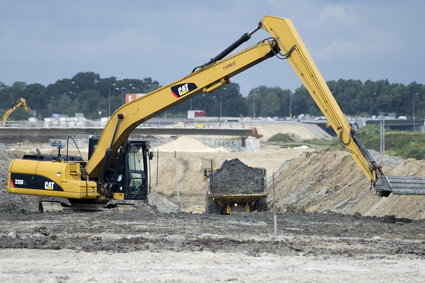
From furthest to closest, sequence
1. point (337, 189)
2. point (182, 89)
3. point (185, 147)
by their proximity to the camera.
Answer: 1. point (185, 147)
2. point (337, 189)
3. point (182, 89)

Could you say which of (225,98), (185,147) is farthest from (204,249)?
(225,98)

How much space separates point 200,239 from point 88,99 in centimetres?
15618

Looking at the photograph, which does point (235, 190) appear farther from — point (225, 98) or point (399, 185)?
point (225, 98)

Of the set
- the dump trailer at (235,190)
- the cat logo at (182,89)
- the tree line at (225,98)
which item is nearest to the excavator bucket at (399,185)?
the cat logo at (182,89)

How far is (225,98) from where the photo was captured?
17438 centimetres

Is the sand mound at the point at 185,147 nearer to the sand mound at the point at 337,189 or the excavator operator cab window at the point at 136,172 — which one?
the sand mound at the point at 337,189

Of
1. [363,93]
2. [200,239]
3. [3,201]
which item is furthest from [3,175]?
[363,93]

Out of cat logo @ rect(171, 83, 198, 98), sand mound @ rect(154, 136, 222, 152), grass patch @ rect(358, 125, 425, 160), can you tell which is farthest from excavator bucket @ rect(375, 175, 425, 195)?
sand mound @ rect(154, 136, 222, 152)

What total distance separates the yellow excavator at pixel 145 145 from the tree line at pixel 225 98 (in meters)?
127

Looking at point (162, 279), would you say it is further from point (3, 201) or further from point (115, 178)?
point (3, 201)

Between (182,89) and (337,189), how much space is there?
14234 mm

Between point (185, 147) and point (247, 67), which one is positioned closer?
point (247, 67)

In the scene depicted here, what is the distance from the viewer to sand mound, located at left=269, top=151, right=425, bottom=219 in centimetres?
2512

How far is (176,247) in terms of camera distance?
15.4 m
